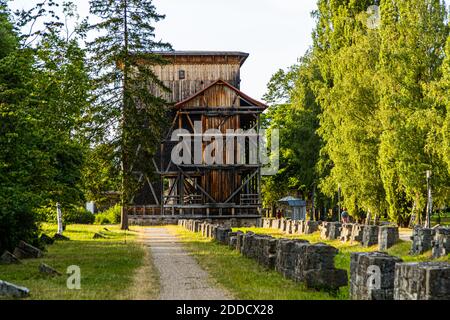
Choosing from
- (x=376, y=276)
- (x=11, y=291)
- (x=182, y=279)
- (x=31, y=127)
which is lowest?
(x=182, y=279)

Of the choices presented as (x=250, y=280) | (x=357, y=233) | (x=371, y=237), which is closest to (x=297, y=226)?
(x=357, y=233)

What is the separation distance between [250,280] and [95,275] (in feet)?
12.0

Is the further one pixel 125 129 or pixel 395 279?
pixel 125 129

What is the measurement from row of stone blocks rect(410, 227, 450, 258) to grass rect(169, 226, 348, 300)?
17.6 ft

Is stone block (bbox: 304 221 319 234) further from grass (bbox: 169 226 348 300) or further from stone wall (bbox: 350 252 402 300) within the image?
stone wall (bbox: 350 252 402 300)

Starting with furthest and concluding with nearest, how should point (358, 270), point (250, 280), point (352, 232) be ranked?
1. point (352, 232)
2. point (250, 280)
3. point (358, 270)

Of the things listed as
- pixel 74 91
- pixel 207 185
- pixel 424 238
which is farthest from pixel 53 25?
pixel 207 185

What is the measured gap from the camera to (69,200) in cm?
2684

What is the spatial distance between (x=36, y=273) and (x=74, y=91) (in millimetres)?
12475

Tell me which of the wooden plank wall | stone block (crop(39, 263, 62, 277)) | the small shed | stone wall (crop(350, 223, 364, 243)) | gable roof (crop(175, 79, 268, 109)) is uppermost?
the wooden plank wall

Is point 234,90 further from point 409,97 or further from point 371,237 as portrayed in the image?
point 371,237

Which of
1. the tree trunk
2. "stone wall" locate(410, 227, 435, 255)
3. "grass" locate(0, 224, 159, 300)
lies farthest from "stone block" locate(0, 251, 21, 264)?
the tree trunk

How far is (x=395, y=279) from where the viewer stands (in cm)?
1070

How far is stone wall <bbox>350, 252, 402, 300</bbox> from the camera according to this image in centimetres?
1150
